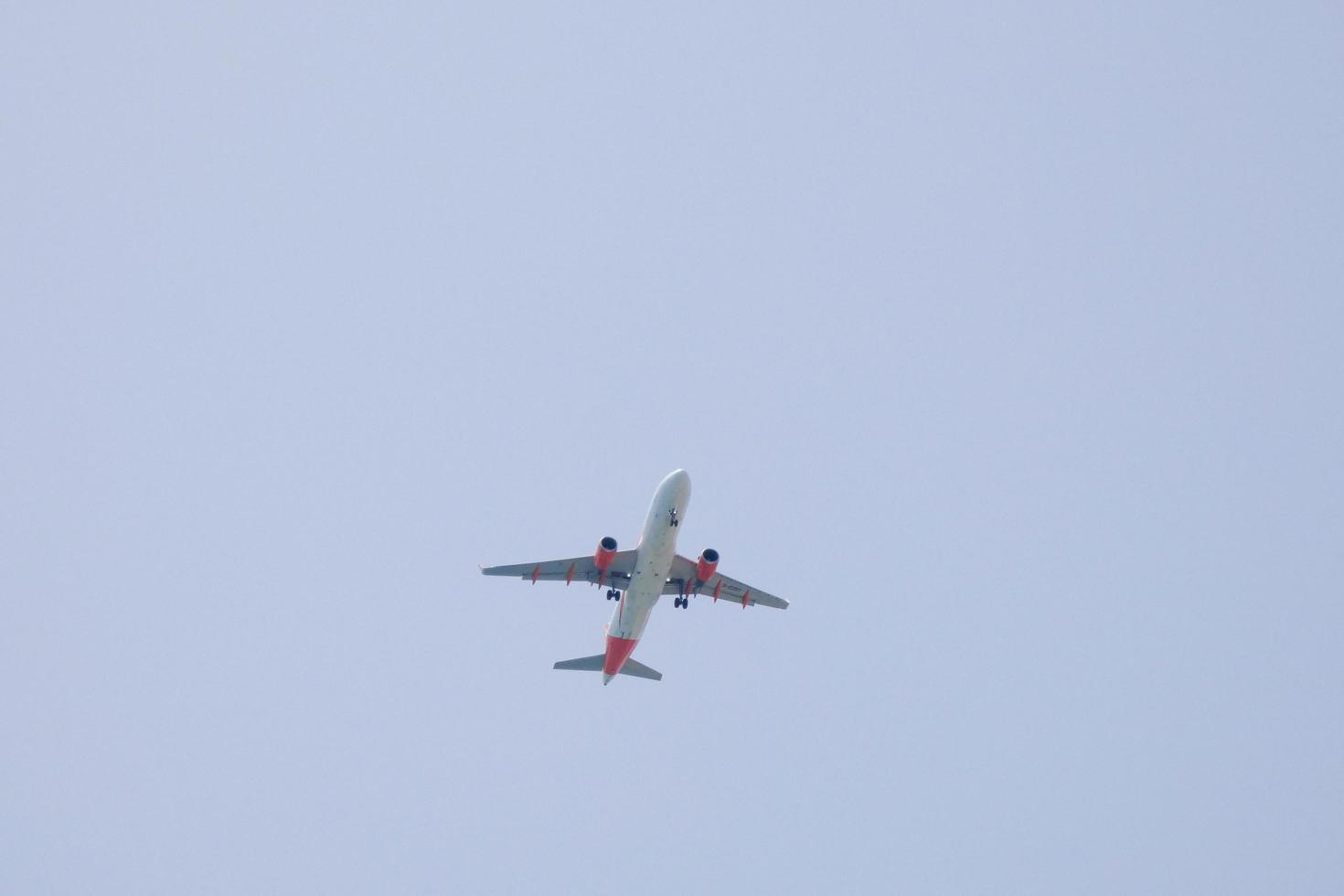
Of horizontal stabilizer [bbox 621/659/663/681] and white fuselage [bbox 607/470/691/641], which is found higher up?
white fuselage [bbox 607/470/691/641]

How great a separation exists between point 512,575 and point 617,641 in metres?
5.25

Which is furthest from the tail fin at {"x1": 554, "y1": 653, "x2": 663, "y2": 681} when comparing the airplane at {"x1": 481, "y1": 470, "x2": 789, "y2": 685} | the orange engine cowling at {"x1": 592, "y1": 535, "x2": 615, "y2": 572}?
the orange engine cowling at {"x1": 592, "y1": 535, "x2": 615, "y2": 572}

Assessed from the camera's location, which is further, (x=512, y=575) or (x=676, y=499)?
(x=512, y=575)

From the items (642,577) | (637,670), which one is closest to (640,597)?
(642,577)

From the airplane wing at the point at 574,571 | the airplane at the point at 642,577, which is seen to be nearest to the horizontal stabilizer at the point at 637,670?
the airplane at the point at 642,577

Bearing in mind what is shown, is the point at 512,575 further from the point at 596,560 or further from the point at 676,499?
the point at 676,499

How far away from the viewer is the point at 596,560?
62062mm

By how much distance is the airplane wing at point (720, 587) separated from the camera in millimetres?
64125

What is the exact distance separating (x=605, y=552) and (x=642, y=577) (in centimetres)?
185

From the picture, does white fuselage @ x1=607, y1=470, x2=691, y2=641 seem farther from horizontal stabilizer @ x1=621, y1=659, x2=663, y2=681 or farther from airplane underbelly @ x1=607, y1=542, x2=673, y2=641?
horizontal stabilizer @ x1=621, y1=659, x2=663, y2=681

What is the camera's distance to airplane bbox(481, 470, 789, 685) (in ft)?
192

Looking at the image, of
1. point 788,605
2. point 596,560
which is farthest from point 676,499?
point 788,605

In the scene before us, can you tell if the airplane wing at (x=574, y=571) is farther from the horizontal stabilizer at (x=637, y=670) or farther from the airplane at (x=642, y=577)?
the horizontal stabilizer at (x=637, y=670)

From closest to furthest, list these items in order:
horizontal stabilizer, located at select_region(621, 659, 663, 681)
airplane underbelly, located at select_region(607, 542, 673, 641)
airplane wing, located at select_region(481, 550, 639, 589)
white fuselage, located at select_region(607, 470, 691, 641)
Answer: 1. white fuselage, located at select_region(607, 470, 691, 641)
2. airplane underbelly, located at select_region(607, 542, 673, 641)
3. airplane wing, located at select_region(481, 550, 639, 589)
4. horizontal stabilizer, located at select_region(621, 659, 663, 681)
